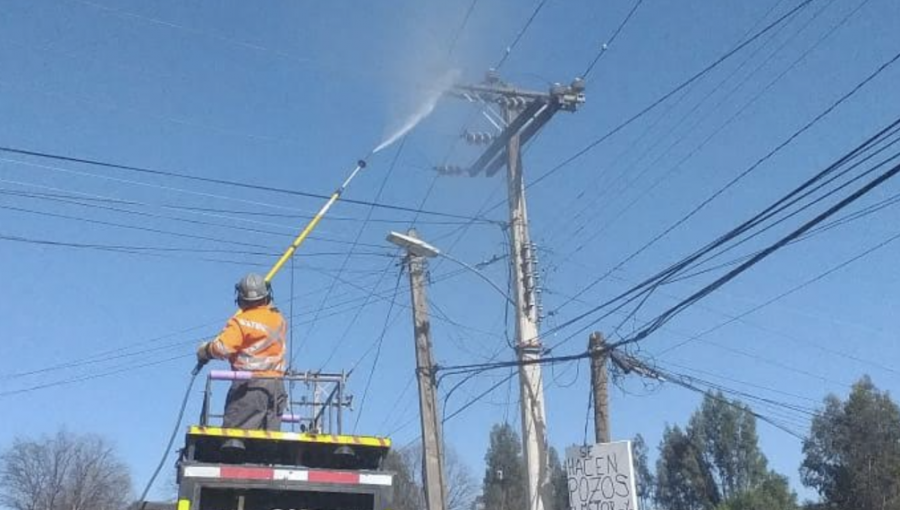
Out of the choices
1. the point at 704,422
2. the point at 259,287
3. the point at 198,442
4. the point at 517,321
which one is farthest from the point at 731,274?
the point at 704,422

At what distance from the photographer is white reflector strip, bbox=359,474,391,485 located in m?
6.74

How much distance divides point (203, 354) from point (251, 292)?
1.93 feet

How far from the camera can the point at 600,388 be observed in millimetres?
15086

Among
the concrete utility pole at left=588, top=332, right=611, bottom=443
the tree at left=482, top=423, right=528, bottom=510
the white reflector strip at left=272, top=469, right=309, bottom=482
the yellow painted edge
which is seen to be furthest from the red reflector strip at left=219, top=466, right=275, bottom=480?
the tree at left=482, top=423, right=528, bottom=510

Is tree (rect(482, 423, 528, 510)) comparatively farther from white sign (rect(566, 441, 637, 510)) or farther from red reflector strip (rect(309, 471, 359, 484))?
Answer: red reflector strip (rect(309, 471, 359, 484))

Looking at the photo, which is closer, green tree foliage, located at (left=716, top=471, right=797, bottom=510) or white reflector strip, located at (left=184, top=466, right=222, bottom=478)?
white reflector strip, located at (left=184, top=466, right=222, bottom=478)

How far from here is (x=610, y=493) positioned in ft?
40.6

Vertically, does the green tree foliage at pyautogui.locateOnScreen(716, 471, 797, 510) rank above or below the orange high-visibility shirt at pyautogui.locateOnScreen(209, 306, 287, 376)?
above

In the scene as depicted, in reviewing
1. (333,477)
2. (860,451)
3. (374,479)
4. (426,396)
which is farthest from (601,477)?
(860,451)

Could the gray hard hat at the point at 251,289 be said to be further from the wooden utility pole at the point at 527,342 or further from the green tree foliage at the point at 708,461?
the green tree foliage at the point at 708,461

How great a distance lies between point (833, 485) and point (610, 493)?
1423 inches

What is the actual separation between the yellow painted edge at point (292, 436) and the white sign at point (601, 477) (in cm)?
584

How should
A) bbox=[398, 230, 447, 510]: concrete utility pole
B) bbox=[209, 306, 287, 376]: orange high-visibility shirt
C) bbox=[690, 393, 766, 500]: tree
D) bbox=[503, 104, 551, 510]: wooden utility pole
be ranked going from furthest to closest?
bbox=[690, 393, 766, 500]: tree → bbox=[398, 230, 447, 510]: concrete utility pole → bbox=[503, 104, 551, 510]: wooden utility pole → bbox=[209, 306, 287, 376]: orange high-visibility shirt

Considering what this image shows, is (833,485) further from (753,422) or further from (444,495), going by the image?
(444,495)
